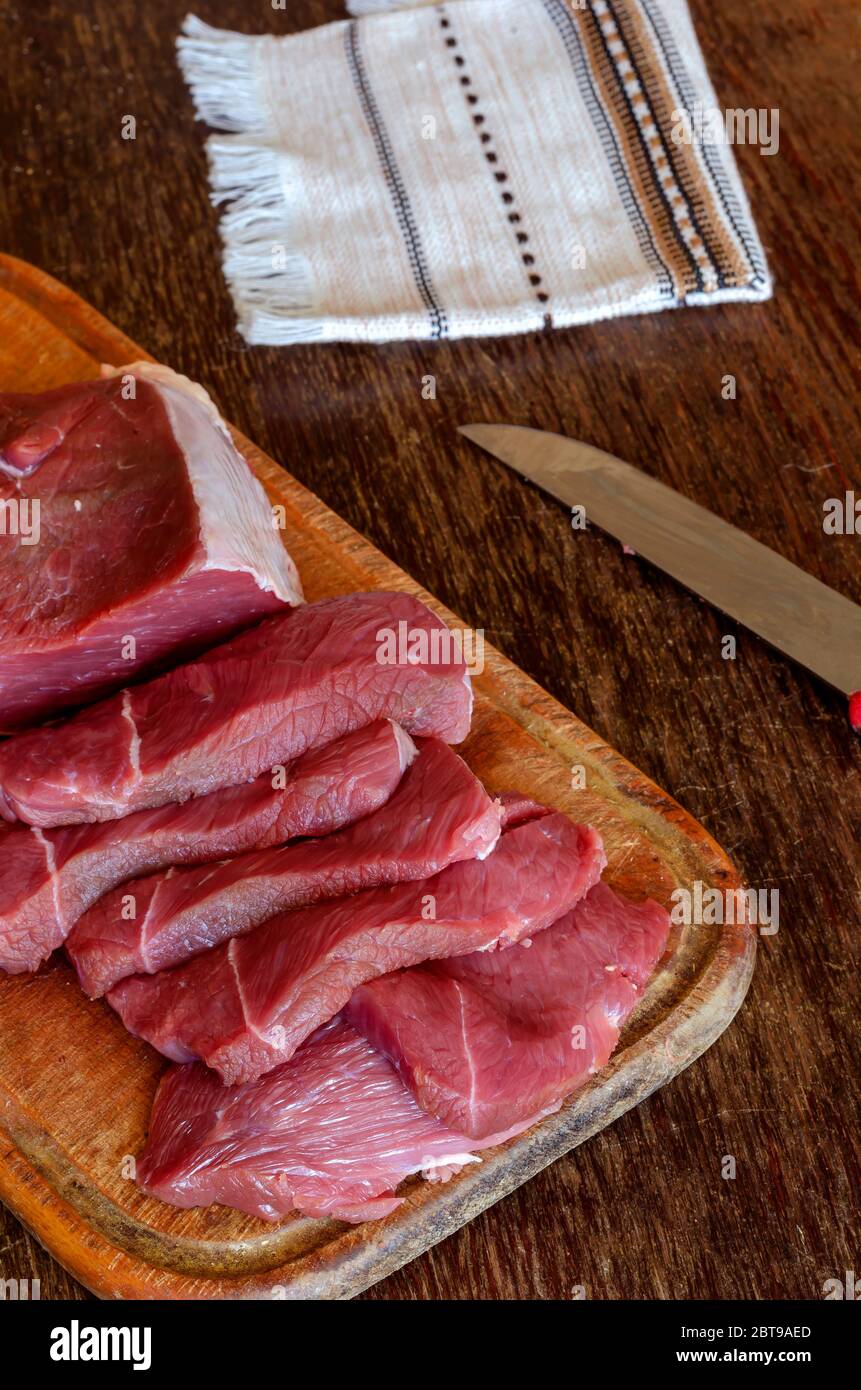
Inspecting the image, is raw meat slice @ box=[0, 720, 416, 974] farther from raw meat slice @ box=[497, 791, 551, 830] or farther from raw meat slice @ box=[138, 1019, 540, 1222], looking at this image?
raw meat slice @ box=[138, 1019, 540, 1222]

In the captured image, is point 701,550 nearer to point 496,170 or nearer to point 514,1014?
point 514,1014

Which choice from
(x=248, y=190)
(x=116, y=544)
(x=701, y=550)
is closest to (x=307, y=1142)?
(x=116, y=544)

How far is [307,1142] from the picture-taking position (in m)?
2.49

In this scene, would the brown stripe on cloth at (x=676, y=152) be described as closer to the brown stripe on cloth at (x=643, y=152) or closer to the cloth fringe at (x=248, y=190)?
the brown stripe on cloth at (x=643, y=152)

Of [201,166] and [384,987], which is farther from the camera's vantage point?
[201,166]

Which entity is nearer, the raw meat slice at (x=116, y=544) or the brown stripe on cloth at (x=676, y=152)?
the raw meat slice at (x=116, y=544)

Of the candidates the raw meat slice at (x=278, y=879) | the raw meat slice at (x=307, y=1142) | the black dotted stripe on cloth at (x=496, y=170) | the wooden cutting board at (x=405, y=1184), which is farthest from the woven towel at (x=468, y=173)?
the raw meat slice at (x=307, y=1142)

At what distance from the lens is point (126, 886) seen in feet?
9.05

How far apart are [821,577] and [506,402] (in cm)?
103

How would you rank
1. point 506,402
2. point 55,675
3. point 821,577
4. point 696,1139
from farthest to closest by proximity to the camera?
point 506,402 → point 821,577 → point 55,675 → point 696,1139

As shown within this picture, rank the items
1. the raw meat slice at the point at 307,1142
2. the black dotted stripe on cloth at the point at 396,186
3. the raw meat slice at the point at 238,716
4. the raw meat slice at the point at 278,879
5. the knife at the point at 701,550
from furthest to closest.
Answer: the black dotted stripe on cloth at the point at 396,186
the knife at the point at 701,550
the raw meat slice at the point at 238,716
the raw meat slice at the point at 278,879
the raw meat slice at the point at 307,1142

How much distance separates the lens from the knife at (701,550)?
3268 mm

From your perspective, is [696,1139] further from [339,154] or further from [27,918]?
[339,154]

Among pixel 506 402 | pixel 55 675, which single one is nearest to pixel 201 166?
pixel 506 402
